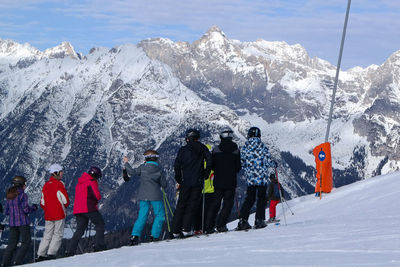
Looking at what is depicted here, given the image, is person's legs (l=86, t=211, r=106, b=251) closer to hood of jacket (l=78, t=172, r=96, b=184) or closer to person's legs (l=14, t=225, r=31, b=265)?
hood of jacket (l=78, t=172, r=96, b=184)

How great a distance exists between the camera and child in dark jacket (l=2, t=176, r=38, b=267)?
15.9 metres

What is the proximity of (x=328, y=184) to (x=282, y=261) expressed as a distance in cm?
1718

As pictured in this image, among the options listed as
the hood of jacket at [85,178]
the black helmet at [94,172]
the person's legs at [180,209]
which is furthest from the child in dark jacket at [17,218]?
the person's legs at [180,209]

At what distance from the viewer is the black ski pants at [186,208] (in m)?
16.5

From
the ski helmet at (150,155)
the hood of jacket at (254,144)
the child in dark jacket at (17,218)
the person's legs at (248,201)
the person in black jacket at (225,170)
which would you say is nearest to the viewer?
the child in dark jacket at (17,218)

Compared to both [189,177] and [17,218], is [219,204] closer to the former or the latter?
[189,177]

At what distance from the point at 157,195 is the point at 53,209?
2.65 m

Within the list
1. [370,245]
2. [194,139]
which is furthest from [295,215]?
[370,245]

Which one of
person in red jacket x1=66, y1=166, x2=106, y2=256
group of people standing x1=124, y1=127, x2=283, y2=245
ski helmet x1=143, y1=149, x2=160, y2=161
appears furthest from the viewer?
ski helmet x1=143, y1=149, x2=160, y2=161

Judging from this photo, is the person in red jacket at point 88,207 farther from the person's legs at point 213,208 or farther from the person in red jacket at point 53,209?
the person's legs at point 213,208

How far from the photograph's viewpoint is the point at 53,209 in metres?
16.2

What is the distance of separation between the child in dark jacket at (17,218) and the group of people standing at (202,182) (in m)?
2.66

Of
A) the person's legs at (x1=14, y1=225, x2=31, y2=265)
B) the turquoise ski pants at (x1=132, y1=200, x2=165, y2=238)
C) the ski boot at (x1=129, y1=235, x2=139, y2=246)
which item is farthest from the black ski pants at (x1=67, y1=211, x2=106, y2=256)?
the person's legs at (x1=14, y1=225, x2=31, y2=265)

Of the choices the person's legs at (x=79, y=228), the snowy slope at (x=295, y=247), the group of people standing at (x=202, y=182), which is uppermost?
the group of people standing at (x=202, y=182)
